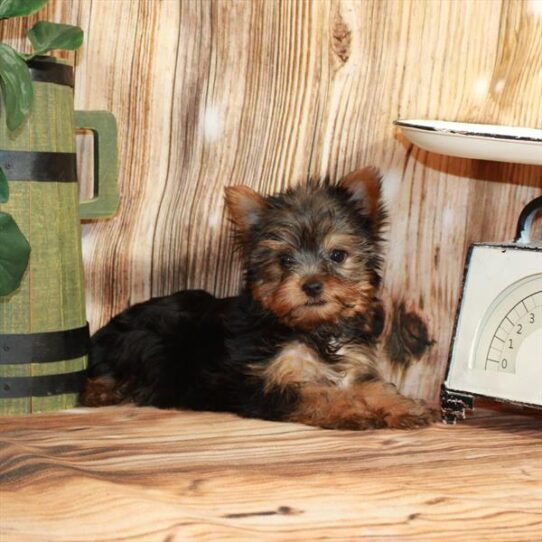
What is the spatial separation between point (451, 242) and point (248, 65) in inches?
27.1

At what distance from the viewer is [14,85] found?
1851 mm

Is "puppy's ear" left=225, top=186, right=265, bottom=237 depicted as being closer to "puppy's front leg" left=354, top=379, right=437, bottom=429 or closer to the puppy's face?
the puppy's face

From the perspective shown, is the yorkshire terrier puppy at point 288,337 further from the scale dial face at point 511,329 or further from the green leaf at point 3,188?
the green leaf at point 3,188

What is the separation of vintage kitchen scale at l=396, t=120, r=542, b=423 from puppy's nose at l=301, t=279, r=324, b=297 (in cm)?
33

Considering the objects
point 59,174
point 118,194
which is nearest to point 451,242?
point 118,194

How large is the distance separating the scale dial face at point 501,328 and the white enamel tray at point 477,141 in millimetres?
203

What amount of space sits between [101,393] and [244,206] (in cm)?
54

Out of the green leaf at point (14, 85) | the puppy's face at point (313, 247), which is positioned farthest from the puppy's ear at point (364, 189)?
the green leaf at point (14, 85)

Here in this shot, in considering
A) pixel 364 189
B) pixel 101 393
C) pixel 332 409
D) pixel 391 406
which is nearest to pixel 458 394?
pixel 391 406

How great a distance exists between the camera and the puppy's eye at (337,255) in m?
2.18

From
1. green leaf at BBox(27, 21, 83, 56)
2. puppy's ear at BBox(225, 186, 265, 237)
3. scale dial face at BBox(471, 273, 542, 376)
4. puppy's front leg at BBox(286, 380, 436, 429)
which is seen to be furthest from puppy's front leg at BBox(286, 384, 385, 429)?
green leaf at BBox(27, 21, 83, 56)

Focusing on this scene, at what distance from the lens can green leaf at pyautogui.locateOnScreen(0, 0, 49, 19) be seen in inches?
72.9

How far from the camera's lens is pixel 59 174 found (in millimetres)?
2092

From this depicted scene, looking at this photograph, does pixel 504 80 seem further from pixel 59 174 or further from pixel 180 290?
pixel 59 174
